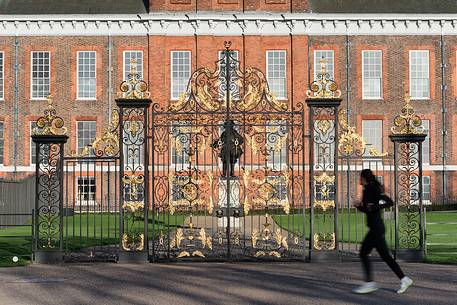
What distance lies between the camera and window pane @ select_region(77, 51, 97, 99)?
41.4m

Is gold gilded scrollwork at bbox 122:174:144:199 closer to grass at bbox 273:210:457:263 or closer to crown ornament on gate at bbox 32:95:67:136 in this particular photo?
crown ornament on gate at bbox 32:95:67:136

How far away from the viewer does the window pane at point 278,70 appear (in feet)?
135

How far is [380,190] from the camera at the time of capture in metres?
12.8

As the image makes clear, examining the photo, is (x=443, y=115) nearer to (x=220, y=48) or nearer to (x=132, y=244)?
(x=220, y=48)

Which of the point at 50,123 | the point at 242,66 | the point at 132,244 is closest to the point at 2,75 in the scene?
the point at 242,66

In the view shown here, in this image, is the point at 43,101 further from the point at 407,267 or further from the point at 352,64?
the point at 407,267

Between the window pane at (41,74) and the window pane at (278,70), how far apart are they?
10713 millimetres

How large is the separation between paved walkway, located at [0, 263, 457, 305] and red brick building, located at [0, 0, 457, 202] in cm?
2524

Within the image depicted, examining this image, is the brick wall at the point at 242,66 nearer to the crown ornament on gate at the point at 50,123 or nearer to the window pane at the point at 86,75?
the window pane at the point at 86,75

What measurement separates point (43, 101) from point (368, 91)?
51.9 feet

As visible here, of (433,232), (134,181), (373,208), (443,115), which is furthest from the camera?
(443,115)

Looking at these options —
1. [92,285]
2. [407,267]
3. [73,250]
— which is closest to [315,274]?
[407,267]

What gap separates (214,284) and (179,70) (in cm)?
2876

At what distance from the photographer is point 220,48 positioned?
40781mm
